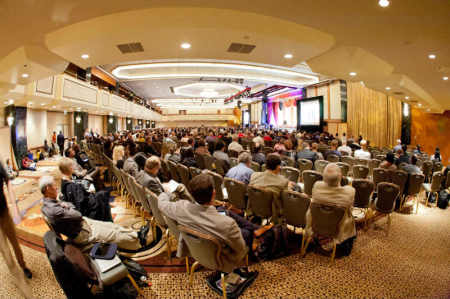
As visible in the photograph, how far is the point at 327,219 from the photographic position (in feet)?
8.39

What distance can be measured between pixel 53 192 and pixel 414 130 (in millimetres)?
18685

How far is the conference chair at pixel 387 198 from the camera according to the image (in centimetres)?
335

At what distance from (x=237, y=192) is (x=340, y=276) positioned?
67.1 inches

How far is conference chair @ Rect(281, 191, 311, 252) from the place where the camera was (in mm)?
2732

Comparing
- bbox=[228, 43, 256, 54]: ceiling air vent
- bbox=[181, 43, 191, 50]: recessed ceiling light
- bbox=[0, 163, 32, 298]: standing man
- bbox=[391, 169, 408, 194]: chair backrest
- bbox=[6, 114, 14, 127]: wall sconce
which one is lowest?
bbox=[391, 169, 408, 194]: chair backrest

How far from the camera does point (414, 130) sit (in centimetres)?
1390

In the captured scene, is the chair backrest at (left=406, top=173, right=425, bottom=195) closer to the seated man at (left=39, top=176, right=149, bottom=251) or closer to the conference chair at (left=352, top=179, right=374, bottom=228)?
the conference chair at (left=352, top=179, right=374, bottom=228)

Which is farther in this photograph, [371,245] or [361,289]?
[371,245]

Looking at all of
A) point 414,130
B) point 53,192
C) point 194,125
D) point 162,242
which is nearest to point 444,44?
point 162,242

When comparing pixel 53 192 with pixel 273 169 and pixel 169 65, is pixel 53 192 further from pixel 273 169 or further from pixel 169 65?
pixel 169 65

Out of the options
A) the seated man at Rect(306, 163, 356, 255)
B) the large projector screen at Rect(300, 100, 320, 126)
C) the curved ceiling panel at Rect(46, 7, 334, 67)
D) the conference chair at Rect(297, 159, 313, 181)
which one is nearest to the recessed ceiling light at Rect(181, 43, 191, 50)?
the curved ceiling panel at Rect(46, 7, 334, 67)

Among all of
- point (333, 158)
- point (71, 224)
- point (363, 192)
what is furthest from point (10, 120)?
point (363, 192)

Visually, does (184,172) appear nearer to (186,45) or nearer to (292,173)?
(292,173)

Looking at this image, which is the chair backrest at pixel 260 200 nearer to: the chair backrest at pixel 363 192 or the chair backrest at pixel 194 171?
the chair backrest at pixel 194 171
